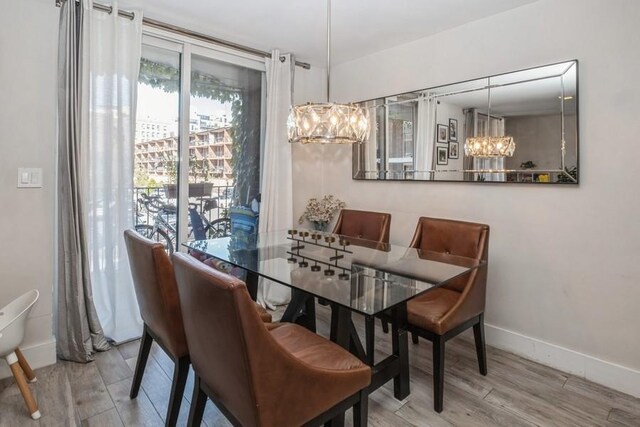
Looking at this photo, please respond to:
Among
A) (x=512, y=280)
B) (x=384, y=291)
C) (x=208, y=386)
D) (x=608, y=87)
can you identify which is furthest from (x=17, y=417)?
(x=608, y=87)

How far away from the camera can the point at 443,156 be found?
9.46 feet

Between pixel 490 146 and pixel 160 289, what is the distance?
2308 millimetres

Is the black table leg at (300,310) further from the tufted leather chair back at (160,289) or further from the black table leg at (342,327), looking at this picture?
the tufted leather chair back at (160,289)

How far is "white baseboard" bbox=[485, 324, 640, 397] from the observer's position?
83.4 inches

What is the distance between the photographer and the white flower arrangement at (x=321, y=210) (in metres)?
3.56

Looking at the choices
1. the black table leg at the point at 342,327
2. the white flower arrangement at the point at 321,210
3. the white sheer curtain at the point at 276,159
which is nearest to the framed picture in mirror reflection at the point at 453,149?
the white flower arrangement at the point at 321,210

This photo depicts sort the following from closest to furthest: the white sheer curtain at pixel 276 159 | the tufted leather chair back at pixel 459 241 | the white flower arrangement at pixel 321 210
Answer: the tufted leather chair back at pixel 459 241 → the white sheer curtain at pixel 276 159 → the white flower arrangement at pixel 321 210

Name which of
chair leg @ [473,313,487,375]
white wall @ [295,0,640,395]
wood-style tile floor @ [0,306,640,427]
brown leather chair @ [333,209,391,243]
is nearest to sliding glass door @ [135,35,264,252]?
brown leather chair @ [333,209,391,243]

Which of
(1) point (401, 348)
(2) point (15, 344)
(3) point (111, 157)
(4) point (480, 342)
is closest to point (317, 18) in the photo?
(3) point (111, 157)

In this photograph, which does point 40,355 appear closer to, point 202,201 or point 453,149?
point 202,201

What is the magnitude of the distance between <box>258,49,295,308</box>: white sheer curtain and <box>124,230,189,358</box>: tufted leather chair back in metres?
1.66

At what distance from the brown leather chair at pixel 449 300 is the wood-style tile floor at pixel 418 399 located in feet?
0.50

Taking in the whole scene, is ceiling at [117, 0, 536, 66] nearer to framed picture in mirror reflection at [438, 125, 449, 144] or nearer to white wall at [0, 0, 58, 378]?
white wall at [0, 0, 58, 378]

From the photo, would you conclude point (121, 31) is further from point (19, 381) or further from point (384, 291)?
point (384, 291)
